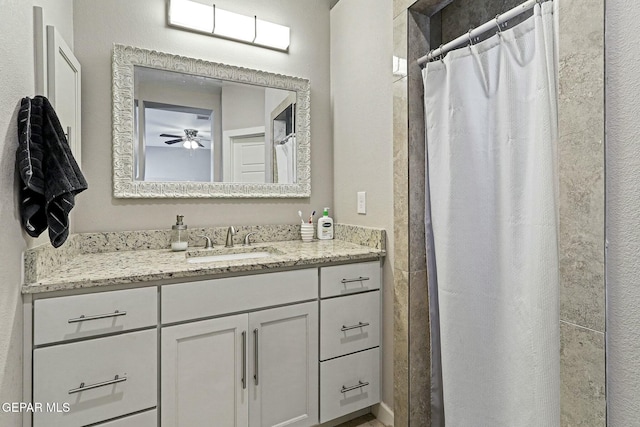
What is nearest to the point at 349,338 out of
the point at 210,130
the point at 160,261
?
the point at 160,261

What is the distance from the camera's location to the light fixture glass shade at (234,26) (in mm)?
1954

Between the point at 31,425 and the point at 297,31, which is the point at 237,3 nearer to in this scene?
the point at 297,31

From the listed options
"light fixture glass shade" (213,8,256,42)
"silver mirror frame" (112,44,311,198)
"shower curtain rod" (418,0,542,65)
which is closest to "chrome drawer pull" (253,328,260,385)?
"silver mirror frame" (112,44,311,198)

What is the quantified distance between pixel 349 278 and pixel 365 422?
835 mm

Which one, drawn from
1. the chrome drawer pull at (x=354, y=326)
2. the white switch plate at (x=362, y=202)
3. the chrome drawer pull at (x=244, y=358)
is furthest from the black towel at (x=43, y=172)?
the white switch plate at (x=362, y=202)

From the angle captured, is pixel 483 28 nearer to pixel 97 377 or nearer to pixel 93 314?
pixel 93 314

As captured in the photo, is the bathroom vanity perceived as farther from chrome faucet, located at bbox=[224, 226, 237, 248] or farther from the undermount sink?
chrome faucet, located at bbox=[224, 226, 237, 248]

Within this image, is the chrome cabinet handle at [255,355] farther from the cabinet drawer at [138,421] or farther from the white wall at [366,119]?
the white wall at [366,119]

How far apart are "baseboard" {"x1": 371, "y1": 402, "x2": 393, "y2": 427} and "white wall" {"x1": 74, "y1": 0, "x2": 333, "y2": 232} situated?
3.98ft

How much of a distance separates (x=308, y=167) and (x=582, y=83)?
5.18 feet

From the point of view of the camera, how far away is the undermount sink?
1.79 metres

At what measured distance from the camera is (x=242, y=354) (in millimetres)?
1437

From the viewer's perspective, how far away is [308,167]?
222 cm

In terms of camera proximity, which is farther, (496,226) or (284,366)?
(284,366)
